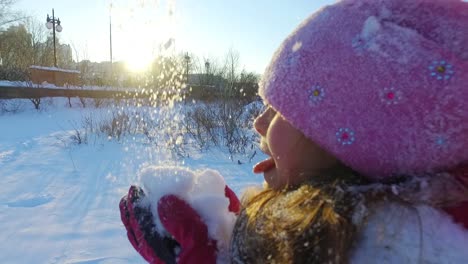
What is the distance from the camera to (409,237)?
2.15 feet

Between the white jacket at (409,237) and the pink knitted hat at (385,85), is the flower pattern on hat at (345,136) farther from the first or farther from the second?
the white jacket at (409,237)

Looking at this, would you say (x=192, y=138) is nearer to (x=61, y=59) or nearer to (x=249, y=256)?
(x=249, y=256)

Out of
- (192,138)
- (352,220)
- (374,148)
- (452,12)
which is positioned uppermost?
(452,12)

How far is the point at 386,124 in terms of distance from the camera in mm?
713

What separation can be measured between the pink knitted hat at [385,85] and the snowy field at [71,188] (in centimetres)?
186

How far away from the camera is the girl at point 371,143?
0.67 metres

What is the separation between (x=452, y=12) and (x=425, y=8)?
0.05m

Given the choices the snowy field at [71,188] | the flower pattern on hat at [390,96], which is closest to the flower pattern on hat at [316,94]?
the flower pattern on hat at [390,96]

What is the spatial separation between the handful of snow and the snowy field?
1526mm

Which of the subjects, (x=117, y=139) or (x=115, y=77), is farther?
(x=115, y=77)

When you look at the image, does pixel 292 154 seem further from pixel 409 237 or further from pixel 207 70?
pixel 207 70

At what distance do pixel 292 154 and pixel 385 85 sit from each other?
0.82 ft

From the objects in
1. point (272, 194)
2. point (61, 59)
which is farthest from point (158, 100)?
point (61, 59)

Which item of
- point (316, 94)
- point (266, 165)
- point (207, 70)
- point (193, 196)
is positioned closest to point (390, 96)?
point (316, 94)
